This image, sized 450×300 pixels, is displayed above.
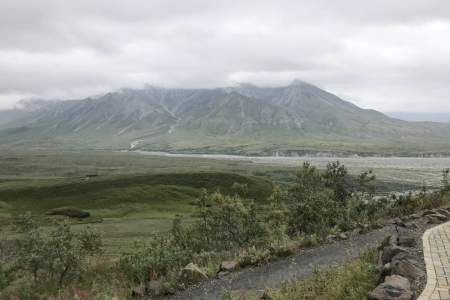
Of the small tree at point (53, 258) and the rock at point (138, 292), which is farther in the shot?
the small tree at point (53, 258)

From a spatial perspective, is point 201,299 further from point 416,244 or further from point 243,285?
point 416,244

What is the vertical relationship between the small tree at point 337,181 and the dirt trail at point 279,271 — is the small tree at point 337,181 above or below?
above

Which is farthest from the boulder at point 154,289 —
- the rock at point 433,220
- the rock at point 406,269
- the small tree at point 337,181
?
the small tree at point 337,181

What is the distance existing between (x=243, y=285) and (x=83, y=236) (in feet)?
67.8

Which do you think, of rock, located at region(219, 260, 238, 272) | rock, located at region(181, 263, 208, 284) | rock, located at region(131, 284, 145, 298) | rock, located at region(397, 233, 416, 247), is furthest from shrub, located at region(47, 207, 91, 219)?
rock, located at region(397, 233, 416, 247)

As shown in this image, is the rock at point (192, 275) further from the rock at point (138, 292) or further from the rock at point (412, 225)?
the rock at point (412, 225)

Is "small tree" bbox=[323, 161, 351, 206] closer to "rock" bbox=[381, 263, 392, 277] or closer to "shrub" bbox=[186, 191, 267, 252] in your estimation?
"shrub" bbox=[186, 191, 267, 252]

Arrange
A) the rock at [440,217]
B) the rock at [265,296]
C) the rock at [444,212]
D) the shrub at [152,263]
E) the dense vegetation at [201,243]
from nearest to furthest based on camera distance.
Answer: the rock at [265,296], the shrub at [152,263], the dense vegetation at [201,243], the rock at [440,217], the rock at [444,212]

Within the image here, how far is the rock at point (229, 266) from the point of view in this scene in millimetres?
23727

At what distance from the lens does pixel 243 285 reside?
21.2m

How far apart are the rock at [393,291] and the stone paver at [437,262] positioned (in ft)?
1.45

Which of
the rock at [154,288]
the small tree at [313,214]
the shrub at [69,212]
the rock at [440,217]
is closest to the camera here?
the rock at [154,288]

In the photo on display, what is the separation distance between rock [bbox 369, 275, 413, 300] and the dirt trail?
16.4 ft

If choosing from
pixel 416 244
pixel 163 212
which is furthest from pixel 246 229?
pixel 163 212
